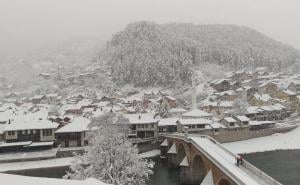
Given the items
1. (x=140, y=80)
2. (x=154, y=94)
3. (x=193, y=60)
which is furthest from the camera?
(x=193, y=60)

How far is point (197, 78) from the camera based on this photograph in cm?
15212

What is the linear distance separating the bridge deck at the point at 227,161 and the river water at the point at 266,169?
7.26m

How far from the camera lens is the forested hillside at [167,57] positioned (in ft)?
485

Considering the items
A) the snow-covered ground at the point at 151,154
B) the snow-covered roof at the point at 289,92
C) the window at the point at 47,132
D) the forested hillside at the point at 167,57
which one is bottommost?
the snow-covered ground at the point at 151,154

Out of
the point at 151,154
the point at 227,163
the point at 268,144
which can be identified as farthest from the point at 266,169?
the point at 151,154

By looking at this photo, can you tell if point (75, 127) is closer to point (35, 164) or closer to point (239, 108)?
point (35, 164)

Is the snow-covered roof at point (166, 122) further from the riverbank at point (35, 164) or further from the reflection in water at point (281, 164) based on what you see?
the riverbank at point (35, 164)

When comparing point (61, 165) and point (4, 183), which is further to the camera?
point (61, 165)

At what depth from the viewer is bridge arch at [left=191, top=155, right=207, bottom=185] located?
1940 inches

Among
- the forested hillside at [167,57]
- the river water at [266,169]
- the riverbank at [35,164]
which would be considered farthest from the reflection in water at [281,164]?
the forested hillside at [167,57]

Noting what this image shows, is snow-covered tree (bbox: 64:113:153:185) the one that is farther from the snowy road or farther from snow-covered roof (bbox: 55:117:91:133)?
snow-covered roof (bbox: 55:117:91:133)

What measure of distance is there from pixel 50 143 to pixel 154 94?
68.9m

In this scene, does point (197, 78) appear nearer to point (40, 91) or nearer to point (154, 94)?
point (154, 94)

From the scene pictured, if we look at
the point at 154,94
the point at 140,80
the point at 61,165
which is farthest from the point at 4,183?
the point at 140,80
